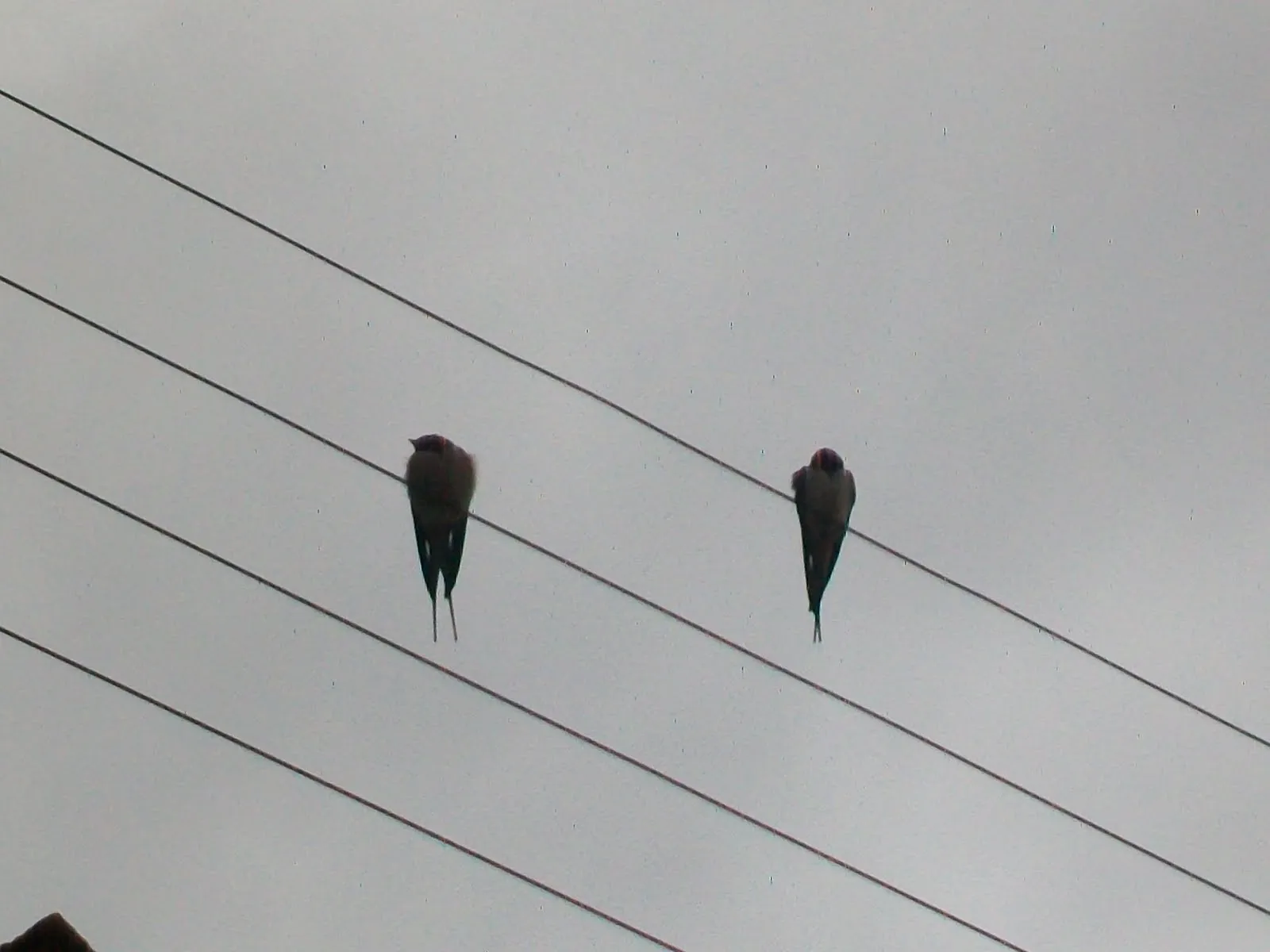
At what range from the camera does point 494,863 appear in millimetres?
7078

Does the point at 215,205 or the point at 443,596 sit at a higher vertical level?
the point at 215,205

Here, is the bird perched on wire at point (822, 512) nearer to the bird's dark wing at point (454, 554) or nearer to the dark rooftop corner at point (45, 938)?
the bird's dark wing at point (454, 554)

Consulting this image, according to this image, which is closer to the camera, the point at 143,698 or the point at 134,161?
the point at 143,698

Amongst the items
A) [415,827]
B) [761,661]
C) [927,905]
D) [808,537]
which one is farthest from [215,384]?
[808,537]

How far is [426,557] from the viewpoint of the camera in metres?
10.3

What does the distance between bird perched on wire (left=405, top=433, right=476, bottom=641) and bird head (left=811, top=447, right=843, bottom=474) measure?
1.71 metres

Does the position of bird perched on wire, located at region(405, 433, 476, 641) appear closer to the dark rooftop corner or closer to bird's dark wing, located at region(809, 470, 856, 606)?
bird's dark wing, located at region(809, 470, 856, 606)

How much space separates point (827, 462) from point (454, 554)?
1.92 metres

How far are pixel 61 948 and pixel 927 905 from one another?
2.98 metres

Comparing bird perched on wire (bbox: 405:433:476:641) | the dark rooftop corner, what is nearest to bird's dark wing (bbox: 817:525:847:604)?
bird perched on wire (bbox: 405:433:476:641)

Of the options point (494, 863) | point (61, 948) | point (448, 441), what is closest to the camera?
point (61, 948)

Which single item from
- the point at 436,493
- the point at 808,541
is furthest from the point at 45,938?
the point at 808,541

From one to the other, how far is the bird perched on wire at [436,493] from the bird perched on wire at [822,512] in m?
1.66

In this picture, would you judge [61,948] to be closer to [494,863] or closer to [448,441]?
[494,863]
